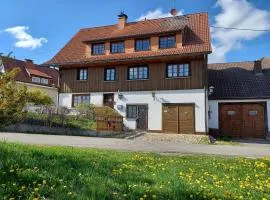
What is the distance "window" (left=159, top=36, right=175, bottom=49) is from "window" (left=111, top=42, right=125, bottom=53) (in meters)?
3.50

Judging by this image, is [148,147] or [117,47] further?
[117,47]

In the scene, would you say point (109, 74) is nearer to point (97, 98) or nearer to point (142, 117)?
point (97, 98)

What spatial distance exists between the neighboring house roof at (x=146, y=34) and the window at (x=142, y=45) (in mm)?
516

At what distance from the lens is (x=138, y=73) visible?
26.9 m

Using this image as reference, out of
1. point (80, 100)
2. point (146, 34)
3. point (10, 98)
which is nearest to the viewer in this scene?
point (10, 98)

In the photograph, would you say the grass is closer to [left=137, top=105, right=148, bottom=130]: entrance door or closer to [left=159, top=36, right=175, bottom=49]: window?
[left=137, top=105, right=148, bottom=130]: entrance door

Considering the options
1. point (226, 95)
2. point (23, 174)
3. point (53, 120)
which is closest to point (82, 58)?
point (53, 120)

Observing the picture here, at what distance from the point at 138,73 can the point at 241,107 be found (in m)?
9.16

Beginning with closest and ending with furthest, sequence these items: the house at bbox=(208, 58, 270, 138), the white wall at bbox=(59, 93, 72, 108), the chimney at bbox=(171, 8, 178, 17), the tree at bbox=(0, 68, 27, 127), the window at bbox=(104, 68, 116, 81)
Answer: the tree at bbox=(0, 68, 27, 127), the house at bbox=(208, 58, 270, 138), the window at bbox=(104, 68, 116, 81), the white wall at bbox=(59, 93, 72, 108), the chimney at bbox=(171, 8, 178, 17)

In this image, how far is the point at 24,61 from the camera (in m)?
48.9

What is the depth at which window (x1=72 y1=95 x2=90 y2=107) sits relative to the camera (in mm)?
28406

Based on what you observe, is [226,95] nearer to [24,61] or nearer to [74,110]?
[74,110]

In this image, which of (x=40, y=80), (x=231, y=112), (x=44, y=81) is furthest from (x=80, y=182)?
(x=44, y=81)

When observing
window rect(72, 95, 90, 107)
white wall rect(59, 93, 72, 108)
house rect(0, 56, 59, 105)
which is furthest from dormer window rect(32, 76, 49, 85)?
window rect(72, 95, 90, 107)
